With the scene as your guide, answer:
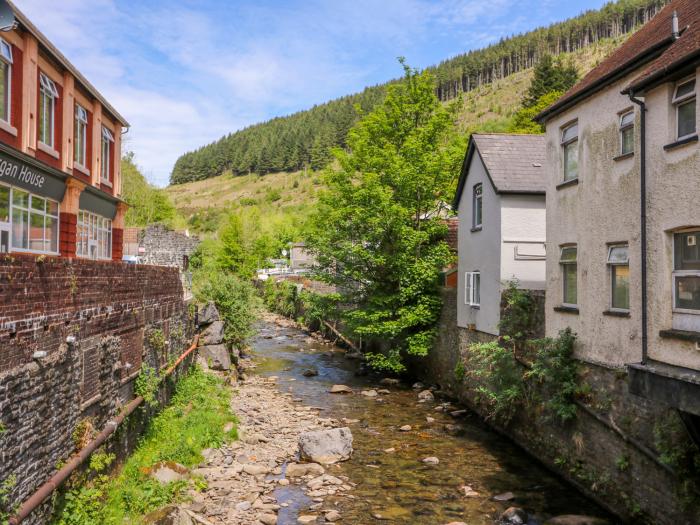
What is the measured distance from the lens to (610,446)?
37.2ft

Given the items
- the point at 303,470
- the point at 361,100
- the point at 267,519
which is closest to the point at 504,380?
the point at 303,470

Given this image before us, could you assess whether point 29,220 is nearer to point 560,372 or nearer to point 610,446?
point 560,372

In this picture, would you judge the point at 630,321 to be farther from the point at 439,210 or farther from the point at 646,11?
the point at 646,11

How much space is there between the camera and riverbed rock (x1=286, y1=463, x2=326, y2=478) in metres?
13.6

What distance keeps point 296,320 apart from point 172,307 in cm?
2928

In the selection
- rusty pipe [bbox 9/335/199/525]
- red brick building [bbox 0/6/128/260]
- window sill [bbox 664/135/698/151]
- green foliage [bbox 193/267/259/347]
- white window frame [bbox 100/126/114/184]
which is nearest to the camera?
rusty pipe [bbox 9/335/199/525]

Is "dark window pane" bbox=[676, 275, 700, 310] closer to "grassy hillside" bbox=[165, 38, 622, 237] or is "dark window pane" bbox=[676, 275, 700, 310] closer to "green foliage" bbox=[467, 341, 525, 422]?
"green foliage" bbox=[467, 341, 525, 422]

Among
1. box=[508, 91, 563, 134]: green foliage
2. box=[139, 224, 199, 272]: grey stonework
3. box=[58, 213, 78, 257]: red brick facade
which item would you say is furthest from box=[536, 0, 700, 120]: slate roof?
box=[139, 224, 199, 272]: grey stonework

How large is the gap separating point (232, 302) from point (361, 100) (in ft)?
389

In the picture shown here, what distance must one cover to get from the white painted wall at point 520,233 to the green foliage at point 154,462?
33.0ft

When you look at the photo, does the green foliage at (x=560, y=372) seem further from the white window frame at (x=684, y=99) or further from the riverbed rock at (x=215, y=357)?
the riverbed rock at (x=215, y=357)

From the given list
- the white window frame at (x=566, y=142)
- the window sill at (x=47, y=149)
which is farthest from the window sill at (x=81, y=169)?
the white window frame at (x=566, y=142)

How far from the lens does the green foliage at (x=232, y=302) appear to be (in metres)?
27.2

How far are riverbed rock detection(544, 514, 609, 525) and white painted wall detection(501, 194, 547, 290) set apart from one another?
8.08 metres
